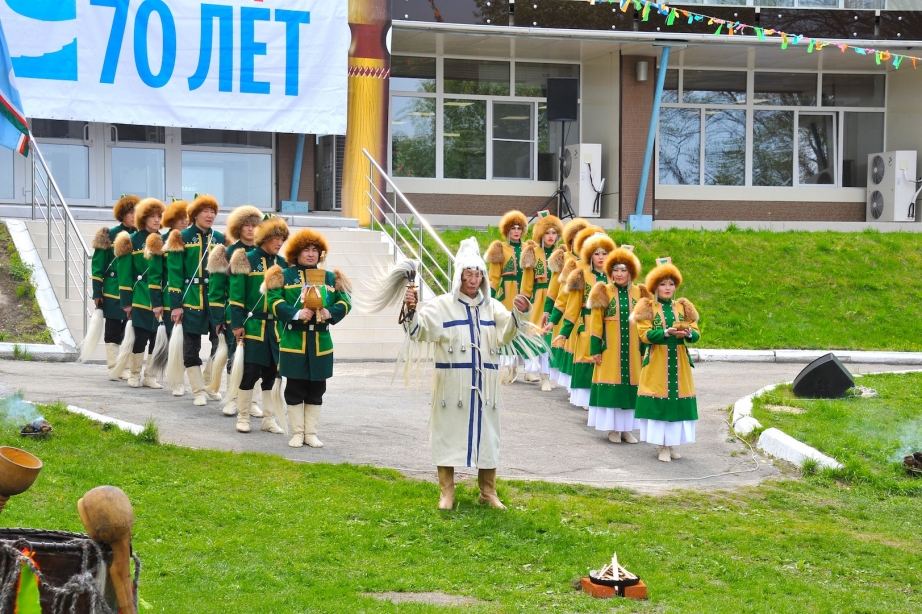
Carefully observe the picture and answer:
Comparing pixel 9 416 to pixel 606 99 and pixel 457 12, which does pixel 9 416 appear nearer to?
pixel 457 12

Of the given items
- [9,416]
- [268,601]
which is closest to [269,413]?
[9,416]

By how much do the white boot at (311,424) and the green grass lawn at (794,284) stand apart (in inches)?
341

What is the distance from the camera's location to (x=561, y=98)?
21.9 meters

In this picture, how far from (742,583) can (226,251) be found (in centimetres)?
592

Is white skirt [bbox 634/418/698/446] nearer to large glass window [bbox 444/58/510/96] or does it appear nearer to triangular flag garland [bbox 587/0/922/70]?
triangular flag garland [bbox 587/0/922/70]

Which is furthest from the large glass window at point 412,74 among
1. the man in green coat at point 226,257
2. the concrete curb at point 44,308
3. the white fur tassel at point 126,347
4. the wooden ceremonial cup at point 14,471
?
the wooden ceremonial cup at point 14,471

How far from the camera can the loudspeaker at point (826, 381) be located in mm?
12234

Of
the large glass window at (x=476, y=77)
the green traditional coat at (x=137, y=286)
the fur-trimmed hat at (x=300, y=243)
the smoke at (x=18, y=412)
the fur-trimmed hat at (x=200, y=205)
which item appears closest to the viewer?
the smoke at (x=18, y=412)

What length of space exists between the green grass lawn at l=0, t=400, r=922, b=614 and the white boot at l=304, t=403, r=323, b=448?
830 millimetres

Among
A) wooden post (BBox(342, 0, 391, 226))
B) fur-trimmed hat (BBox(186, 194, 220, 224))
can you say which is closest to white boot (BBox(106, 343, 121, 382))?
fur-trimmed hat (BBox(186, 194, 220, 224))

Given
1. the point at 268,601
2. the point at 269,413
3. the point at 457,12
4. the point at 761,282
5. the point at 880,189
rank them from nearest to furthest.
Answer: the point at 268,601
the point at 269,413
the point at 761,282
the point at 457,12
the point at 880,189

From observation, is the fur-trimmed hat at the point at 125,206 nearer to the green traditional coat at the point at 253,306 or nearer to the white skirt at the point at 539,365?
the green traditional coat at the point at 253,306

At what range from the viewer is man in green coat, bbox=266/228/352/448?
918 centimetres

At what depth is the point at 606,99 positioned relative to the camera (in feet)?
78.3
